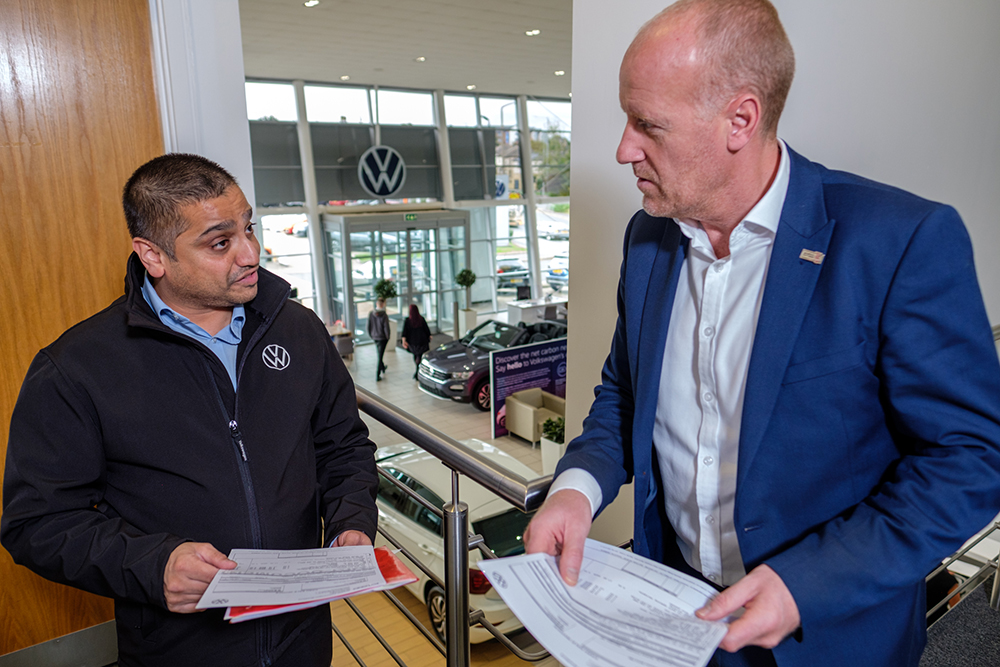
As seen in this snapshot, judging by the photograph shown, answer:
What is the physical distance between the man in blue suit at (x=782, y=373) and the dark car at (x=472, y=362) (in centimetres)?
967

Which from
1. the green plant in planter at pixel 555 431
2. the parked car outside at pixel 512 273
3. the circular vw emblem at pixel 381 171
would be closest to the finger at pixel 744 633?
the green plant in planter at pixel 555 431

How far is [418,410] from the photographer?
36.4 ft

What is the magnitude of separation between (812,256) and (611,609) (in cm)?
67

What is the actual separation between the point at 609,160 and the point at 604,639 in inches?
67.8

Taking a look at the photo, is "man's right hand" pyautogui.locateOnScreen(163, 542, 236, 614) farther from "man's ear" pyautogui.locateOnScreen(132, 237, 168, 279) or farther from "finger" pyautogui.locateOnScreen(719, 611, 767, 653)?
"finger" pyautogui.locateOnScreen(719, 611, 767, 653)

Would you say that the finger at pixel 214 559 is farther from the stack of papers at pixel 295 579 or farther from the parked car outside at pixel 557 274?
the parked car outside at pixel 557 274

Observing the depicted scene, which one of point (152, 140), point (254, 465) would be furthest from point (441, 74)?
point (254, 465)

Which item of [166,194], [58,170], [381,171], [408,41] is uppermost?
[408,41]

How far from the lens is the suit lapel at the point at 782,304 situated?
1.10 metres

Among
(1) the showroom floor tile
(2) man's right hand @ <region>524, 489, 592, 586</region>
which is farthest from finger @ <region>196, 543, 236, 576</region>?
(1) the showroom floor tile

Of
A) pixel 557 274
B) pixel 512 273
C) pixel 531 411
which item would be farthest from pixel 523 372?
pixel 557 274

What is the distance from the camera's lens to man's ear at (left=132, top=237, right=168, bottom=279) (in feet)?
5.27

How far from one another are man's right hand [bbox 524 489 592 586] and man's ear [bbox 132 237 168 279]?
3.55 feet

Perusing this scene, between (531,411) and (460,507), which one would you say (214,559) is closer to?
(460,507)
